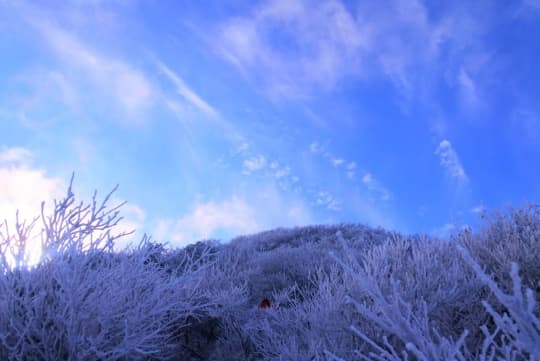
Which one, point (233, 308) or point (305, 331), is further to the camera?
point (233, 308)

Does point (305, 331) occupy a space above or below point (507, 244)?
below

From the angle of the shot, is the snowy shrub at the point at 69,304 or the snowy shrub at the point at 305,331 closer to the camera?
the snowy shrub at the point at 69,304

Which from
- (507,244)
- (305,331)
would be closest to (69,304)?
(305,331)

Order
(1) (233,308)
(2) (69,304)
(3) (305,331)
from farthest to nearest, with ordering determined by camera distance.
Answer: (1) (233,308)
(3) (305,331)
(2) (69,304)

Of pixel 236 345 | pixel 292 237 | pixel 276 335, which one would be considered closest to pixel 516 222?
pixel 276 335

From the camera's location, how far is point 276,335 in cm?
457

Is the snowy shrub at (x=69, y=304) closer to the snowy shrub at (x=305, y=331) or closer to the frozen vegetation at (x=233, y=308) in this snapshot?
the frozen vegetation at (x=233, y=308)

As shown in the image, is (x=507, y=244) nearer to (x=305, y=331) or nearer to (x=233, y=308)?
(x=305, y=331)

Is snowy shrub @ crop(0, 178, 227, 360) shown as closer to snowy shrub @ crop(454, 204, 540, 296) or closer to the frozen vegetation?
the frozen vegetation

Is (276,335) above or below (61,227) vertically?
below

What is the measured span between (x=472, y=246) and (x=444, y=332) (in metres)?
1.59

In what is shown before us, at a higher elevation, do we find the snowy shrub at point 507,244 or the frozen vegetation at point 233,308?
the snowy shrub at point 507,244

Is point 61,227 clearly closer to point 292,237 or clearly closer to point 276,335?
point 276,335

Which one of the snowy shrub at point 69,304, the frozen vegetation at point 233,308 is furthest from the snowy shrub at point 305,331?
the snowy shrub at point 69,304
